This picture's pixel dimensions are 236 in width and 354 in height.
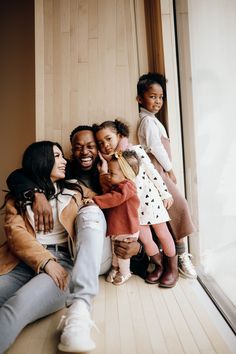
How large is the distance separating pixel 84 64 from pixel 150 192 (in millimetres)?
1070

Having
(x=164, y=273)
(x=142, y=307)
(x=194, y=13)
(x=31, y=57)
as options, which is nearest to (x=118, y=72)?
(x=194, y=13)

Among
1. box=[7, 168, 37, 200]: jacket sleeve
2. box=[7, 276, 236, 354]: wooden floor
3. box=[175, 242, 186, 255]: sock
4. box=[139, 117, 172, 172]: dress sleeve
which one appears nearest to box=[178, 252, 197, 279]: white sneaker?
box=[175, 242, 186, 255]: sock

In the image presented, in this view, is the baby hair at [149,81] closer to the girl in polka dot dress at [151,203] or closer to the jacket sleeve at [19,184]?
the girl in polka dot dress at [151,203]

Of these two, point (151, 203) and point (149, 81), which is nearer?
point (151, 203)

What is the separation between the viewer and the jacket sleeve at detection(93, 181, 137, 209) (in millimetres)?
1721

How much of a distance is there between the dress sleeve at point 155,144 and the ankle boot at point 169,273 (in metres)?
0.59

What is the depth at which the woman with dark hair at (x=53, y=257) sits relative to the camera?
47.5 inches

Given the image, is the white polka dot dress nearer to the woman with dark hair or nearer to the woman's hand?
the woman with dark hair

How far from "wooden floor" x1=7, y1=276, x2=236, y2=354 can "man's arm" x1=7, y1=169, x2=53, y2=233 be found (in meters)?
0.47

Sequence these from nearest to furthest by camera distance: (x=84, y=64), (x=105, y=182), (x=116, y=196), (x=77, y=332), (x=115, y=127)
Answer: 1. (x=77, y=332)
2. (x=116, y=196)
3. (x=105, y=182)
4. (x=115, y=127)
5. (x=84, y=64)

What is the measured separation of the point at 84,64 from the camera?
2146 mm

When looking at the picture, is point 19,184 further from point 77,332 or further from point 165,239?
point 165,239

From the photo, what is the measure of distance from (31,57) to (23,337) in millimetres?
2337

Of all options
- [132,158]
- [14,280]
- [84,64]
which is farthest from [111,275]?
[84,64]
